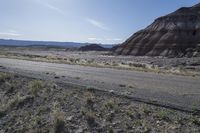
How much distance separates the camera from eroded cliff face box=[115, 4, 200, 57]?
228 feet

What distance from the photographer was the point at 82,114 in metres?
9.56

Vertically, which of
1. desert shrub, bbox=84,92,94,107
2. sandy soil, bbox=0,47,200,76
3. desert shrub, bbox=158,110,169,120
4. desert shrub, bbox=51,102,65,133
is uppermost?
desert shrub, bbox=158,110,169,120

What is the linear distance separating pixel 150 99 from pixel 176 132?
3490 millimetres

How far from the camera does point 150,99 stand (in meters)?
10.9

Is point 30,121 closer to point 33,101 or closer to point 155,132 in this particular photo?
point 33,101

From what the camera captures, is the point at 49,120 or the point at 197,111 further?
the point at 49,120

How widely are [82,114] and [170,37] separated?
6876 centimetres

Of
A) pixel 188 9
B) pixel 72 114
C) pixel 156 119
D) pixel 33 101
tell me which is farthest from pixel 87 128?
pixel 188 9

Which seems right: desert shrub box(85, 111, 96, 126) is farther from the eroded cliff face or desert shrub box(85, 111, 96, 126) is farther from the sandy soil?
the eroded cliff face

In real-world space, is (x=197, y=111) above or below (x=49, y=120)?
above

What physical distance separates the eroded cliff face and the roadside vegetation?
53.2 metres

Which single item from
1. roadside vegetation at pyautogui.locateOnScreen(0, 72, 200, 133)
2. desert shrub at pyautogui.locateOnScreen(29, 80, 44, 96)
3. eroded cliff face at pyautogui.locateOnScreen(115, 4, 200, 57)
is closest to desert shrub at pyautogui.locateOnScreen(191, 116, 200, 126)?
roadside vegetation at pyautogui.locateOnScreen(0, 72, 200, 133)

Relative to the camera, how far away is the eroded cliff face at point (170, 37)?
6944 cm

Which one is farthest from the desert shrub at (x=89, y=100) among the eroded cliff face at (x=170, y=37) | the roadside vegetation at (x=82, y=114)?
the eroded cliff face at (x=170, y=37)
